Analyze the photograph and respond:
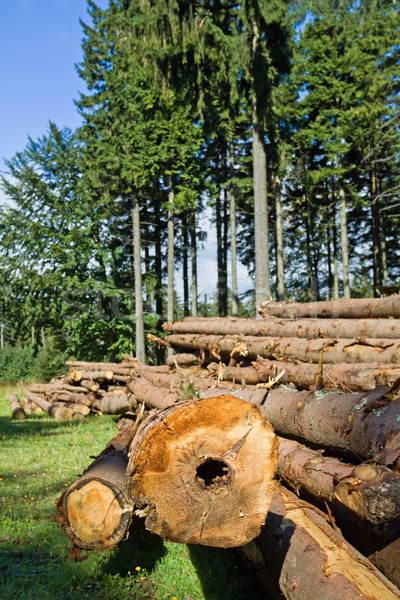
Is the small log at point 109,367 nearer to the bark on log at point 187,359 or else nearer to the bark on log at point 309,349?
the bark on log at point 187,359

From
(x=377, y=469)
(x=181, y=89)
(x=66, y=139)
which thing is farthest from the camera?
(x=66, y=139)

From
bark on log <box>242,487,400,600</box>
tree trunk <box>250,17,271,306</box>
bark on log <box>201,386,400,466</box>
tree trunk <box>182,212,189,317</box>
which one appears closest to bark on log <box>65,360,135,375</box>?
tree trunk <box>250,17,271,306</box>

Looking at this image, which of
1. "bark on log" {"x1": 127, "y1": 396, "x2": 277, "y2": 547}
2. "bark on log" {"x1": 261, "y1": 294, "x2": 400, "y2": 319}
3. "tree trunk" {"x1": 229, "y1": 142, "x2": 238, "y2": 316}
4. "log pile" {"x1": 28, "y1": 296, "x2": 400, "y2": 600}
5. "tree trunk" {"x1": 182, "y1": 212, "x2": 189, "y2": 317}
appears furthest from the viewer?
"tree trunk" {"x1": 182, "y1": 212, "x2": 189, "y2": 317}

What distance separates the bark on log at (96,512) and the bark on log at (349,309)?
5265 mm

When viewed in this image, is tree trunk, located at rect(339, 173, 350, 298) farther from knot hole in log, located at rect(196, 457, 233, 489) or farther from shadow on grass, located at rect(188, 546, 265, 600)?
knot hole in log, located at rect(196, 457, 233, 489)

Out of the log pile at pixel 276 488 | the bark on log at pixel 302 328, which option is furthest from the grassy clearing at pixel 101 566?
the bark on log at pixel 302 328

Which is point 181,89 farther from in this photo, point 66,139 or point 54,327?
point 54,327

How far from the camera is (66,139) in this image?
24.3m

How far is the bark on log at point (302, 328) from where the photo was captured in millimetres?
6512

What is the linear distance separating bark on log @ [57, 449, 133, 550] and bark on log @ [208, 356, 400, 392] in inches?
90.7

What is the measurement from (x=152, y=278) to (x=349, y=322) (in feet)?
58.0

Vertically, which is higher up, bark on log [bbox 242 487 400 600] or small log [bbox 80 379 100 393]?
bark on log [bbox 242 487 400 600]

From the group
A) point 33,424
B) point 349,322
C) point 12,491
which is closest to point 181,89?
point 349,322

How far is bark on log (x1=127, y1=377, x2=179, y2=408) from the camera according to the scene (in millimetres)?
7051
